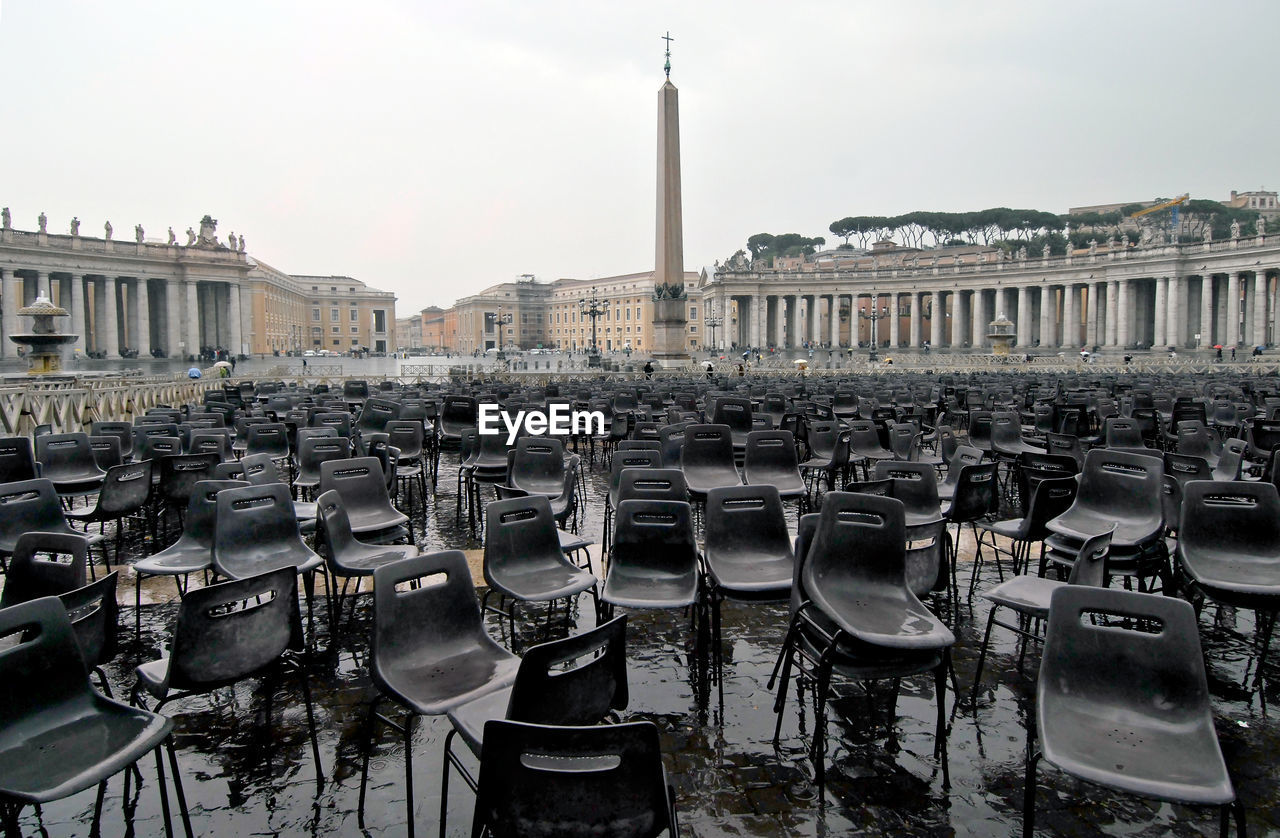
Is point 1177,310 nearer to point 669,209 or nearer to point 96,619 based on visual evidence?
point 669,209

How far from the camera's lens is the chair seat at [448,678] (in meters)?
3.31

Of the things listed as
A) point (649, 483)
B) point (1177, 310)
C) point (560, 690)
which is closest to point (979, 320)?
point (1177, 310)

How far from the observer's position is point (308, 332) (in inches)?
4606

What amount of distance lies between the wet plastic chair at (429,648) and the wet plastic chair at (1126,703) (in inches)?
92.3

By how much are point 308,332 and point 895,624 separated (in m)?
126

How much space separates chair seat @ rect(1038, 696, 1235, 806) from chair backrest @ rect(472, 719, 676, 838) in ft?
5.24

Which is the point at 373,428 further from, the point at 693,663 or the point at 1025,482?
the point at 1025,482

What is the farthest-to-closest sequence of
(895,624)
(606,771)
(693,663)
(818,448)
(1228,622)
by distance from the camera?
(818,448), (1228,622), (693,663), (895,624), (606,771)

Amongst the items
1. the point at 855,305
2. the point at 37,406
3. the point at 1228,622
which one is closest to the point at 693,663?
the point at 1228,622

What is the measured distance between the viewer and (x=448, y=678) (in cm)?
356

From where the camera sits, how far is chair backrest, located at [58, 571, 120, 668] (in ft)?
11.0

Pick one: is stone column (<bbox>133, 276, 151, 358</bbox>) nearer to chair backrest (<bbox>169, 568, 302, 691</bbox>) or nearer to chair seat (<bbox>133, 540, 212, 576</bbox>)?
chair seat (<bbox>133, 540, 212, 576</bbox>)

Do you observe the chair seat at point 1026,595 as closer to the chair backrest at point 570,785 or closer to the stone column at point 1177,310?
the chair backrest at point 570,785

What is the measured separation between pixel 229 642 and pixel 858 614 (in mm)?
3133
